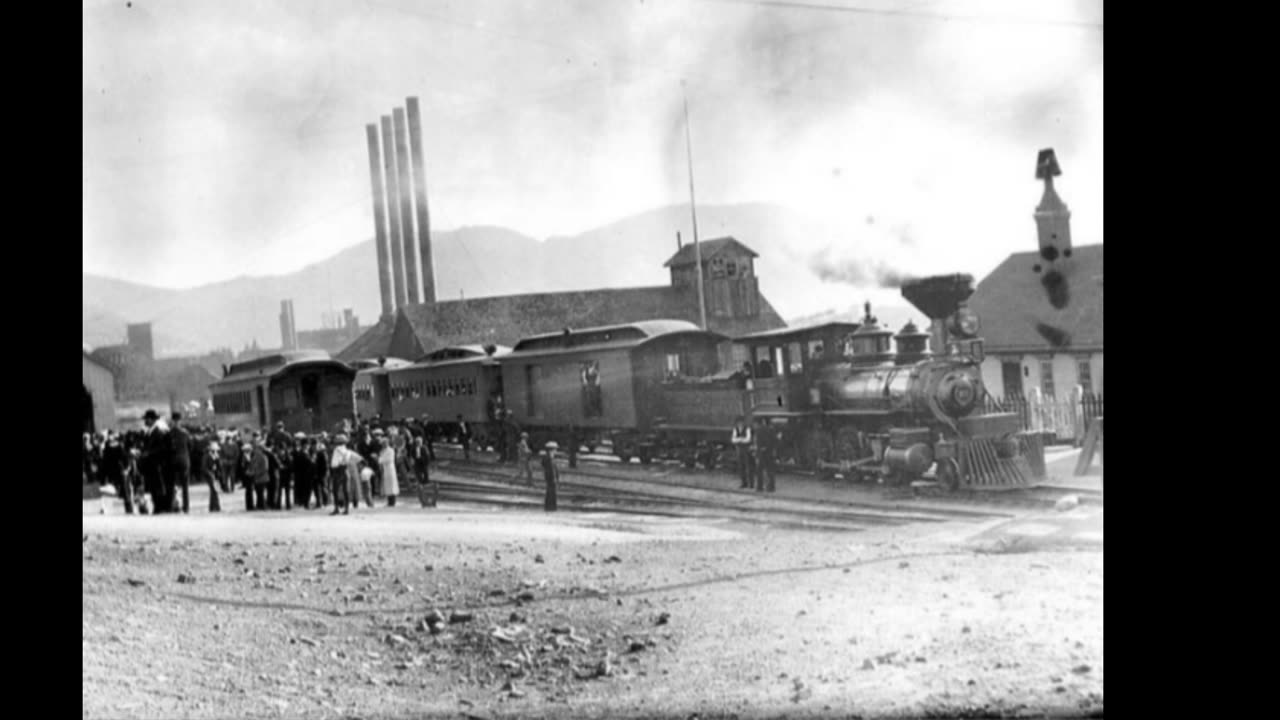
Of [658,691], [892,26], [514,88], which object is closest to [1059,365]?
[892,26]

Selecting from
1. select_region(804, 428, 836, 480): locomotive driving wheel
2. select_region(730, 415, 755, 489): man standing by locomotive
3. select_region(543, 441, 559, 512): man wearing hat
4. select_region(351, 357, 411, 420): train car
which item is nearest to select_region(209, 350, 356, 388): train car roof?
select_region(351, 357, 411, 420): train car

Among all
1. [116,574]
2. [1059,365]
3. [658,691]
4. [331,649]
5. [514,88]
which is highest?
[514,88]

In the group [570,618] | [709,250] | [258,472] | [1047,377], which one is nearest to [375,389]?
[258,472]

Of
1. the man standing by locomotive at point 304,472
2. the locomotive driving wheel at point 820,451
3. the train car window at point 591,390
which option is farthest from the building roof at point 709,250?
the man standing by locomotive at point 304,472

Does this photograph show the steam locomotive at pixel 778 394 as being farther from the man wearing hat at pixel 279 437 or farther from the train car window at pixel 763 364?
the man wearing hat at pixel 279 437
